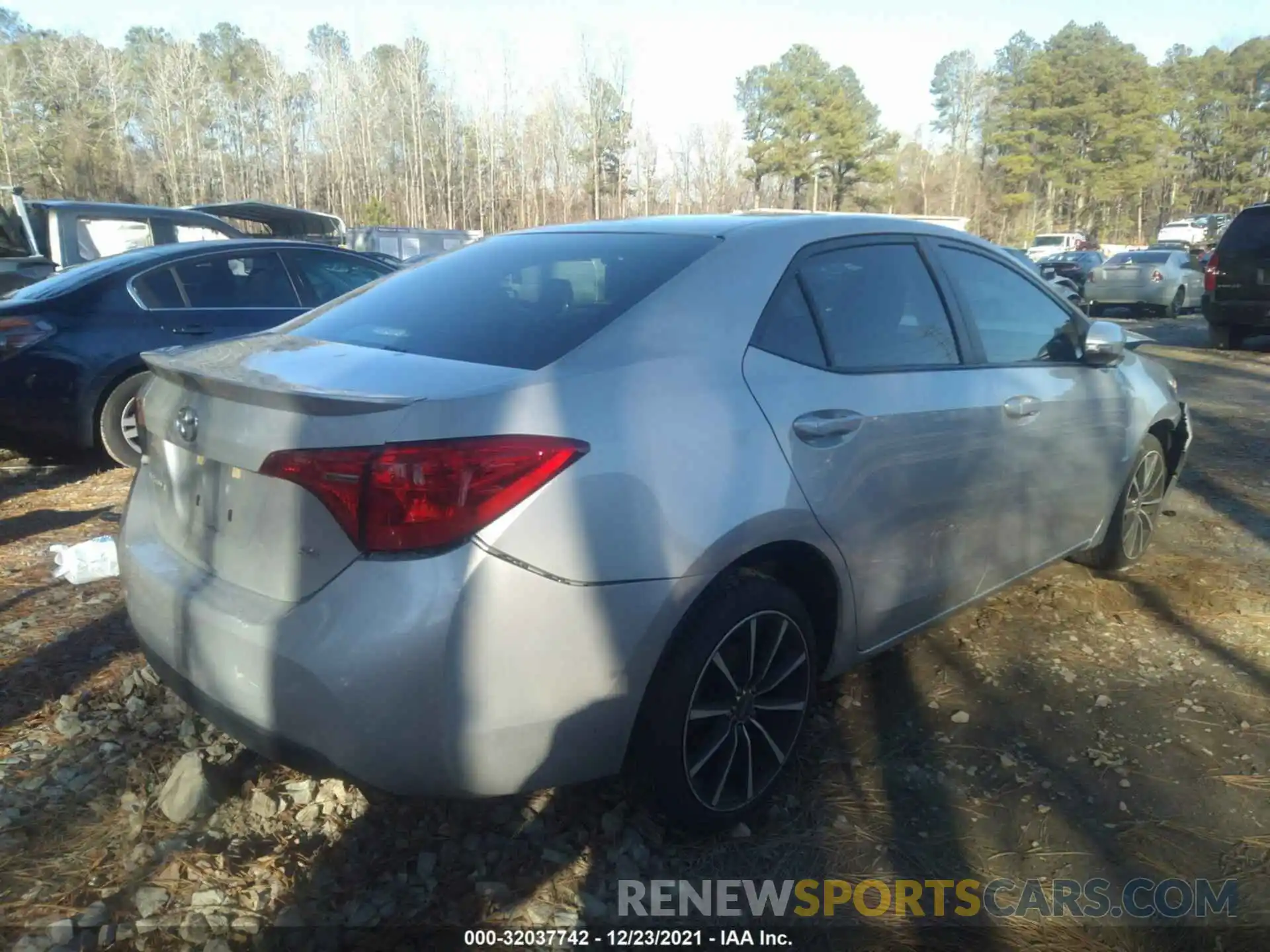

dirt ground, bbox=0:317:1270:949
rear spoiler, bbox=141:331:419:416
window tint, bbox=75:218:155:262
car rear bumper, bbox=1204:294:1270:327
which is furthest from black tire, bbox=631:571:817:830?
car rear bumper, bbox=1204:294:1270:327

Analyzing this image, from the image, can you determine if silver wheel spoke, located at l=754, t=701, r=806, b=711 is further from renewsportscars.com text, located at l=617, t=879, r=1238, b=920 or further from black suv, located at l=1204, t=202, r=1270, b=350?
black suv, located at l=1204, t=202, r=1270, b=350

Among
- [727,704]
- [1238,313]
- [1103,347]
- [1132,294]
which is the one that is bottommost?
[727,704]

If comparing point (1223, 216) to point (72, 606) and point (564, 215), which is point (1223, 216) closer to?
point (564, 215)

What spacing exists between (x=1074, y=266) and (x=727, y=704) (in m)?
25.7

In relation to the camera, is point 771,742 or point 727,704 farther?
→ point 771,742

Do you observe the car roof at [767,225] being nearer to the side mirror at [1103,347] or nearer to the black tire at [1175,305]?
the side mirror at [1103,347]

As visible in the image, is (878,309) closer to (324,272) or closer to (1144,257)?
(324,272)

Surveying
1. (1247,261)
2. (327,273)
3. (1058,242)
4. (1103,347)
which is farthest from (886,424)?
(1058,242)

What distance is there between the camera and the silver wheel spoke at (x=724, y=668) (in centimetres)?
234

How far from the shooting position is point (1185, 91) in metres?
56.9

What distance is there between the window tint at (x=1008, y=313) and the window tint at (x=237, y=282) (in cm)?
479

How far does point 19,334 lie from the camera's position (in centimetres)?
548

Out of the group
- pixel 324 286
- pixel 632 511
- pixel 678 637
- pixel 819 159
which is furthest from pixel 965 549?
pixel 819 159

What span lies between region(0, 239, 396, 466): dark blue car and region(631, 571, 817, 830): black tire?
14.5 feet
